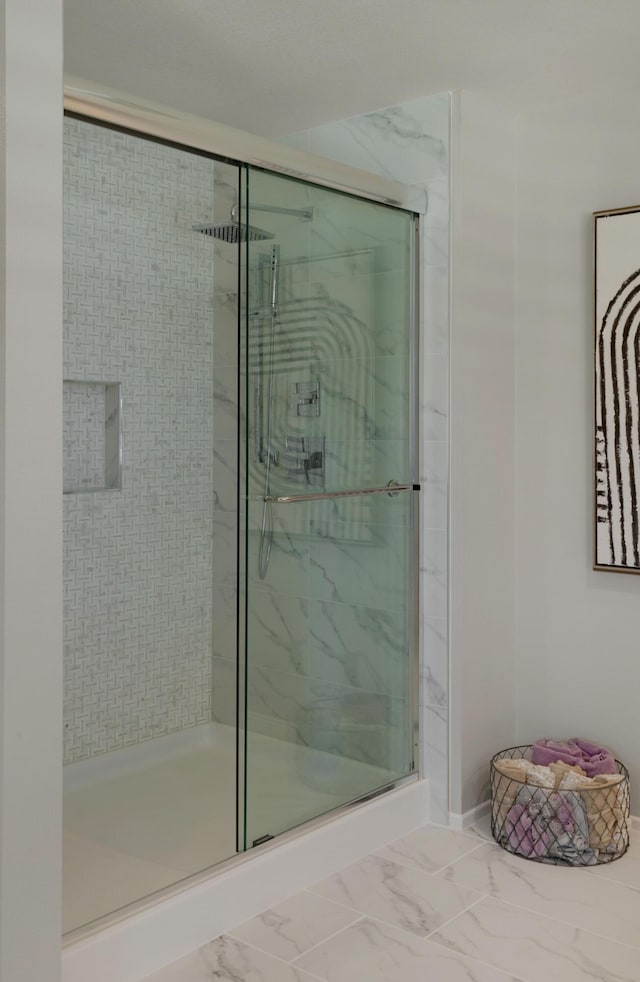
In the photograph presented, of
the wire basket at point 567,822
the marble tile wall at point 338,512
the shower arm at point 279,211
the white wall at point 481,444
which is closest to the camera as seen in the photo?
the shower arm at point 279,211

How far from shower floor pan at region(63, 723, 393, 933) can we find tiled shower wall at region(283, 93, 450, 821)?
249 millimetres

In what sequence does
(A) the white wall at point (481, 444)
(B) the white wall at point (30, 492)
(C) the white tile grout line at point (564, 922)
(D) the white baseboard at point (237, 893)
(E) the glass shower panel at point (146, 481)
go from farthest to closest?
(E) the glass shower panel at point (146, 481), (A) the white wall at point (481, 444), (C) the white tile grout line at point (564, 922), (D) the white baseboard at point (237, 893), (B) the white wall at point (30, 492)

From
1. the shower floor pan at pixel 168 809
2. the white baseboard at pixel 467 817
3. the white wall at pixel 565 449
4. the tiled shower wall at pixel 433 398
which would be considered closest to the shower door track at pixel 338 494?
the tiled shower wall at pixel 433 398

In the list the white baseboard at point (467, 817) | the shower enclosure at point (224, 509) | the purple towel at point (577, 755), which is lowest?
the white baseboard at point (467, 817)

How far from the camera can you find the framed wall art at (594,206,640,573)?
2934mm

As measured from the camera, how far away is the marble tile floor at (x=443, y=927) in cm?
216

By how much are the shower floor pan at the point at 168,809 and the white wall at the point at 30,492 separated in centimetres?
28

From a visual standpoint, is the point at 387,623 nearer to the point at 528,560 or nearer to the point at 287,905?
the point at 528,560

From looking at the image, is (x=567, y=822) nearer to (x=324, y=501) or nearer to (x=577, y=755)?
(x=577, y=755)

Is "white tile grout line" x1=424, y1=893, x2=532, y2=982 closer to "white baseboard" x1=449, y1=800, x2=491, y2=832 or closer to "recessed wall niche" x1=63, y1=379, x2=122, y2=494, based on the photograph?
"white baseboard" x1=449, y1=800, x2=491, y2=832

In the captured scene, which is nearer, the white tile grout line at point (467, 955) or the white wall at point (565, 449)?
the white tile grout line at point (467, 955)

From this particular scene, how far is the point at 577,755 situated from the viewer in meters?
2.95

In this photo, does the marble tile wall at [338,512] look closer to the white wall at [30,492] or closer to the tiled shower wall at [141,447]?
the white wall at [30,492]

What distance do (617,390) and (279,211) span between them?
4.12 feet
